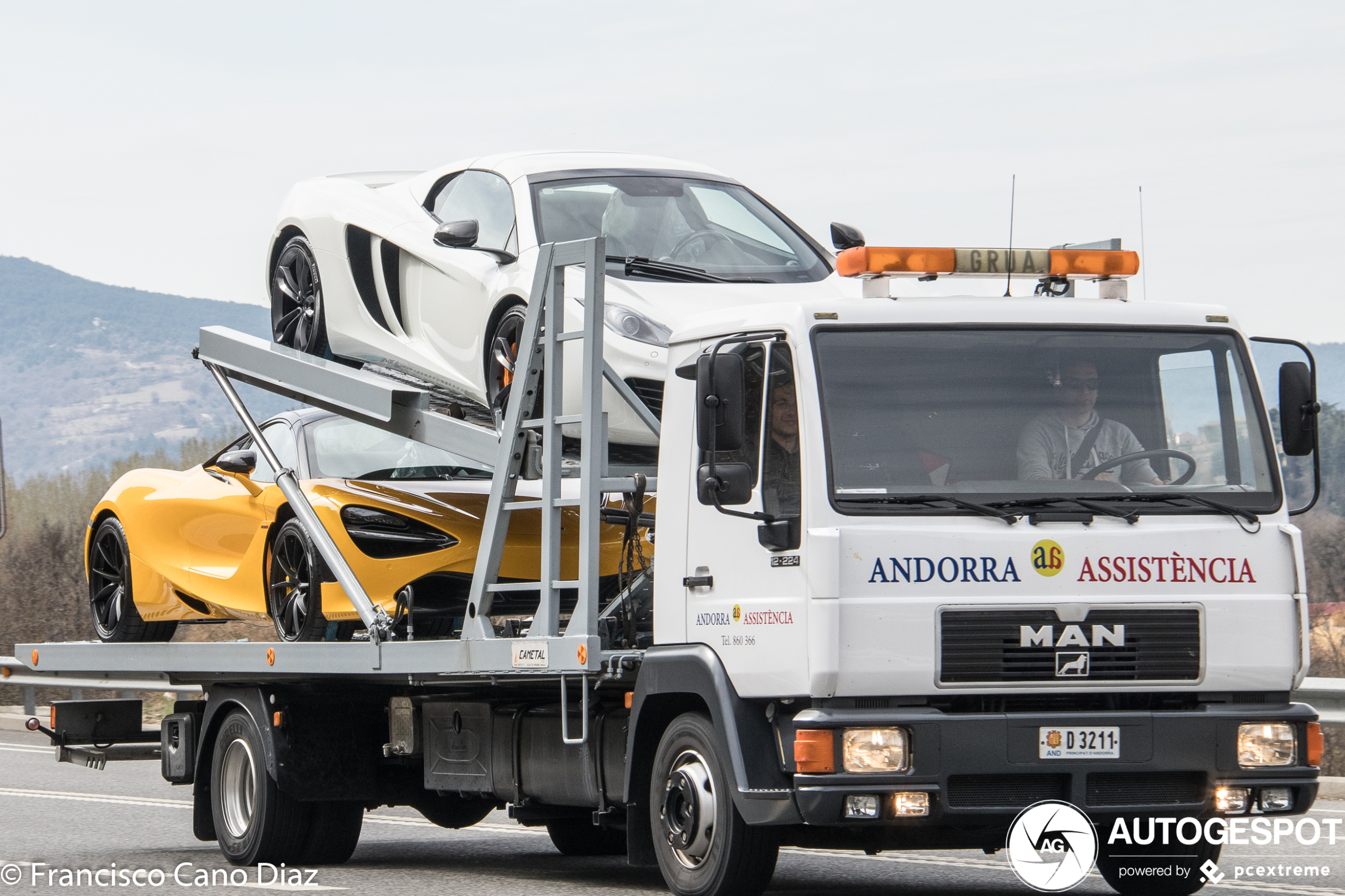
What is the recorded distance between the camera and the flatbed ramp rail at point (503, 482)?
7.39 metres

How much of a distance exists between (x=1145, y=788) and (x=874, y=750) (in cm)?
101

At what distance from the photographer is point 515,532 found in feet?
26.6

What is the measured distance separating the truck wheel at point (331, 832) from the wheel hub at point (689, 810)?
306cm

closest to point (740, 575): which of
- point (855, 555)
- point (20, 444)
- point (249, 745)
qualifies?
point (855, 555)

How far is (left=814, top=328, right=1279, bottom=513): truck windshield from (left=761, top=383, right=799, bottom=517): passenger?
139 mm

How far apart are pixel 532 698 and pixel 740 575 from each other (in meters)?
2.10

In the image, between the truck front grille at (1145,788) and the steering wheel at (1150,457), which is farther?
the steering wheel at (1150,457)

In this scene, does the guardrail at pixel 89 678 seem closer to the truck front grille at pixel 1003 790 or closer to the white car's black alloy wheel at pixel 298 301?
the white car's black alloy wheel at pixel 298 301

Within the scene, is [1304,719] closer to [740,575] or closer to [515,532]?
[740,575]

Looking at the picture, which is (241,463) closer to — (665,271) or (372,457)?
(372,457)

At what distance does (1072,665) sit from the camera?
657 centimetres

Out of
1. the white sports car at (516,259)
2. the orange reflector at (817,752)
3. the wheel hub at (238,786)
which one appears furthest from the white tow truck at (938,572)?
the wheel hub at (238,786)

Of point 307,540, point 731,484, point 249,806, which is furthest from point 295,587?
point 731,484

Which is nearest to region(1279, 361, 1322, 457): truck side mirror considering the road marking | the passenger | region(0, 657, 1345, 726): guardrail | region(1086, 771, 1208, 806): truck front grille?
region(1086, 771, 1208, 806): truck front grille
